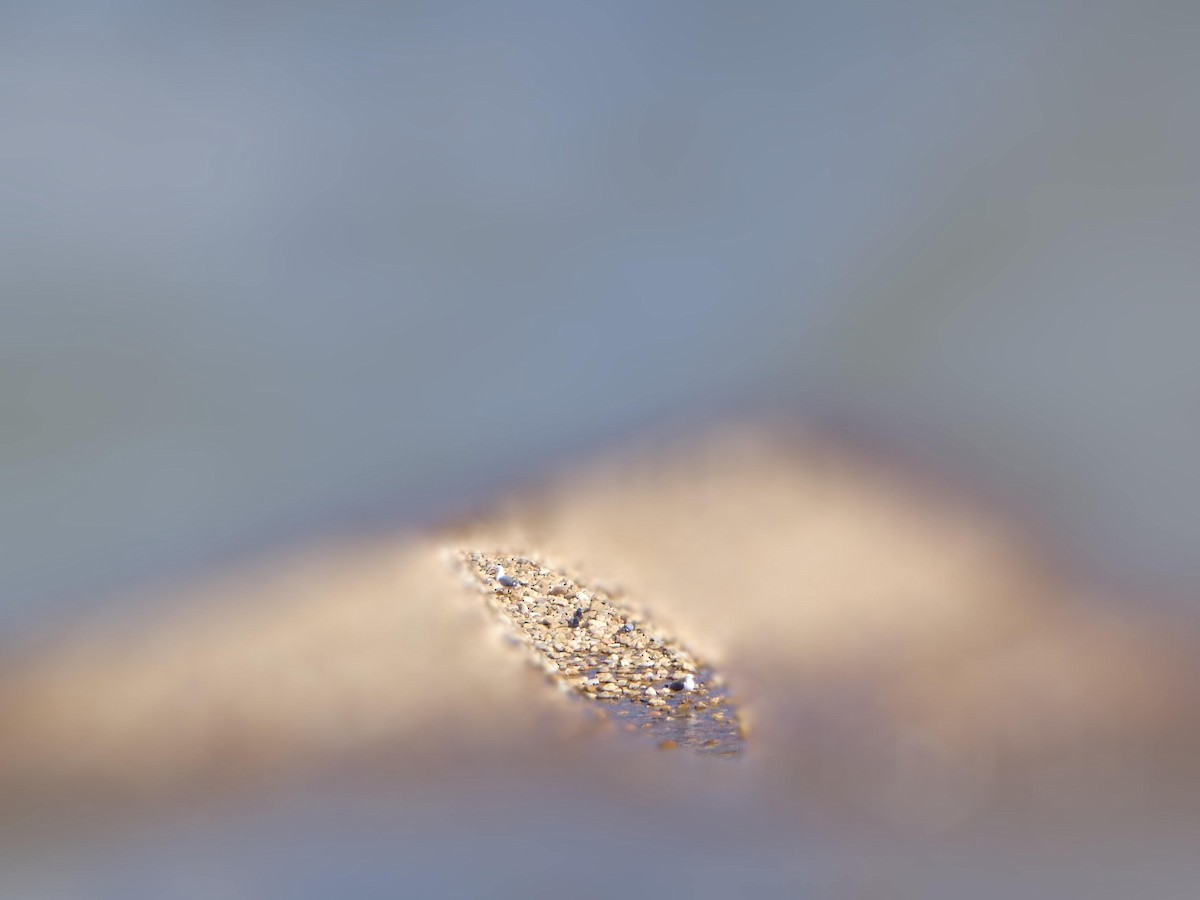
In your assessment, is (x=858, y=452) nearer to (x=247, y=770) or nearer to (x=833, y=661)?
(x=833, y=661)

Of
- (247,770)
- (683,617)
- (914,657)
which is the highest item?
(683,617)

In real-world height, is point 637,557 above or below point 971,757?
above

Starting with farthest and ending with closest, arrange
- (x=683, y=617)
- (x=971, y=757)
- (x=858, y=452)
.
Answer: (x=683, y=617) < (x=858, y=452) < (x=971, y=757)

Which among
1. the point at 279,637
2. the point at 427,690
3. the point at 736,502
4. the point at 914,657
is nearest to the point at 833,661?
the point at 914,657
